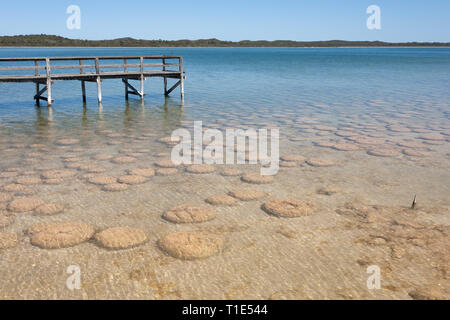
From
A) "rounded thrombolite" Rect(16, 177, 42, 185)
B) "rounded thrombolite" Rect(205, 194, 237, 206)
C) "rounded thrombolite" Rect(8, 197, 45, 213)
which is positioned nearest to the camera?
"rounded thrombolite" Rect(8, 197, 45, 213)

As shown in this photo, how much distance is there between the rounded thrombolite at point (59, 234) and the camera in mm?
5409

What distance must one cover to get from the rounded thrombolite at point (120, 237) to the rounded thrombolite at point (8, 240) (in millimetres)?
1086

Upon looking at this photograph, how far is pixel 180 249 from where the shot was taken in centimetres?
528

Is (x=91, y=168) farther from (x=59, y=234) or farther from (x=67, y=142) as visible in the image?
(x=59, y=234)

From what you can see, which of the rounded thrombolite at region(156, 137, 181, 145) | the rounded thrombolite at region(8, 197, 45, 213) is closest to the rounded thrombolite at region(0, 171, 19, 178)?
the rounded thrombolite at region(8, 197, 45, 213)

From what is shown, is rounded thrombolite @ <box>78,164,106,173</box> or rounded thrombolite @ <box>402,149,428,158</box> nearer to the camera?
rounded thrombolite @ <box>78,164,106,173</box>

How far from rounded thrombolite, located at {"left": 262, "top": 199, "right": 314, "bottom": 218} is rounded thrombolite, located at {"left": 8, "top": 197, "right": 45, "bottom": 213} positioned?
3.96 m

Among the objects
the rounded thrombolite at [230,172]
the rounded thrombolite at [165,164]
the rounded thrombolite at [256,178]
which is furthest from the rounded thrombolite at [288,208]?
the rounded thrombolite at [165,164]

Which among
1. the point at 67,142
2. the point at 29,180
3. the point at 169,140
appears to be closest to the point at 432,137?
the point at 169,140

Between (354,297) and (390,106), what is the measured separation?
652 inches

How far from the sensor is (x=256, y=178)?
27.2ft

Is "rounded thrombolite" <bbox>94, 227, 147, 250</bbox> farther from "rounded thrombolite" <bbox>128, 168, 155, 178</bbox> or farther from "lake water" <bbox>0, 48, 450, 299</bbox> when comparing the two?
"rounded thrombolite" <bbox>128, 168, 155, 178</bbox>

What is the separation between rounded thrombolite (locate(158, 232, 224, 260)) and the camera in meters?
5.19
